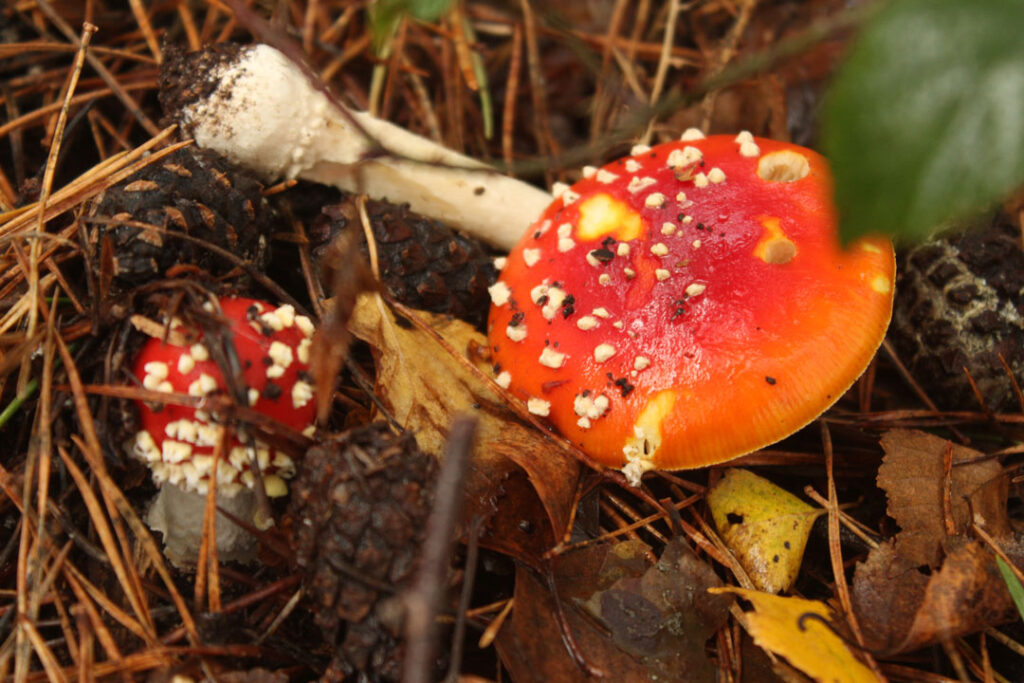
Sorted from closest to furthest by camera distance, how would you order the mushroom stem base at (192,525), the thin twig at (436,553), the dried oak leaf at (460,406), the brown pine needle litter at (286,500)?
the thin twig at (436,553), the brown pine needle litter at (286,500), the mushroom stem base at (192,525), the dried oak leaf at (460,406)

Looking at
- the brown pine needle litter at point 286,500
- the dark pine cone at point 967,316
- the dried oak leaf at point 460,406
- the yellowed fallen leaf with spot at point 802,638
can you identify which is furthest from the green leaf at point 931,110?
the dark pine cone at point 967,316

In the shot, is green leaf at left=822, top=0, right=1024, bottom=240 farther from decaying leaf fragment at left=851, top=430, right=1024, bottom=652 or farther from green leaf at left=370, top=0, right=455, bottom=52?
decaying leaf fragment at left=851, top=430, right=1024, bottom=652

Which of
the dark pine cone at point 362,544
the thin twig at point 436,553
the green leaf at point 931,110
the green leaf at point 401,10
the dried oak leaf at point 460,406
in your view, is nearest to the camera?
the green leaf at point 931,110

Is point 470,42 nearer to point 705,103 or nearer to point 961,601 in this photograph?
point 705,103

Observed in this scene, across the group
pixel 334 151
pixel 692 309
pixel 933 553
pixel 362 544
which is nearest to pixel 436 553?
pixel 362 544

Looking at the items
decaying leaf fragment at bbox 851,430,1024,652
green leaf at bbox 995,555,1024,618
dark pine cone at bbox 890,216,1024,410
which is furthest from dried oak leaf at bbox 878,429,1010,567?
dark pine cone at bbox 890,216,1024,410

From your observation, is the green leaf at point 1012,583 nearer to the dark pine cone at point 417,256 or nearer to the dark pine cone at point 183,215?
the dark pine cone at point 417,256
